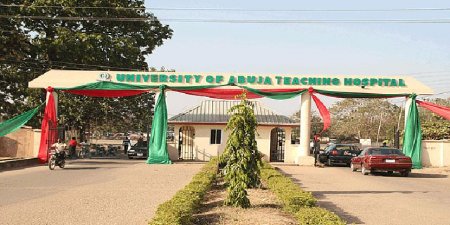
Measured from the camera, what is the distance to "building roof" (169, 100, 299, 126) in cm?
3431

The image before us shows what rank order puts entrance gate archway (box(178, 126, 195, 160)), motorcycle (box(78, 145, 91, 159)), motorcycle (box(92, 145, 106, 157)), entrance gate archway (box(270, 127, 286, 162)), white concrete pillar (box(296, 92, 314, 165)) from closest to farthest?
white concrete pillar (box(296, 92, 314, 165)) → motorcycle (box(78, 145, 91, 159)) → entrance gate archway (box(178, 126, 195, 160)) → entrance gate archway (box(270, 127, 286, 162)) → motorcycle (box(92, 145, 106, 157))

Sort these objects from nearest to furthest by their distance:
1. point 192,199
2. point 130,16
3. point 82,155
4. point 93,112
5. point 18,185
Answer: point 192,199, point 18,185, point 82,155, point 130,16, point 93,112

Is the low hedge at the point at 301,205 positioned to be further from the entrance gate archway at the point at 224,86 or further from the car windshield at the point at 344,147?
the car windshield at the point at 344,147

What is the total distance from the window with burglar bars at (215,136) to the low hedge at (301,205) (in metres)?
20.4

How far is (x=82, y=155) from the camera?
34.1 m

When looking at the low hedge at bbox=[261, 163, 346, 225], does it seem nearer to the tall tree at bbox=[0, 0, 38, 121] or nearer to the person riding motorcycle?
the person riding motorcycle

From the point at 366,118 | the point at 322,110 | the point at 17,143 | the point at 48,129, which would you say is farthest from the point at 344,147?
the point at 366,118

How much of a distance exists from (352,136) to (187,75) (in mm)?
54402

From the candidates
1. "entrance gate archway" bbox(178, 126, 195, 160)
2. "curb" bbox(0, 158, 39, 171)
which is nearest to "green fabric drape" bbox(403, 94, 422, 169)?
"entrance gate archway" bbox(178, 126, 195, 160)

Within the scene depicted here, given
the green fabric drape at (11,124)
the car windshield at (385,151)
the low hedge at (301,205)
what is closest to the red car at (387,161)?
the car windshield at (385,151)

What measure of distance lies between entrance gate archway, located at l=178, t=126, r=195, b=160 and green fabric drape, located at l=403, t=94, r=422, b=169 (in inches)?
542

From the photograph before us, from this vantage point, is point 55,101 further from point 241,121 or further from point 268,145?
point 241,121

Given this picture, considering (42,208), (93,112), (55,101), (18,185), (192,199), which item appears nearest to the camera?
(192,199)

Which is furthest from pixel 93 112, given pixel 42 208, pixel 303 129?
pixel 42 208
